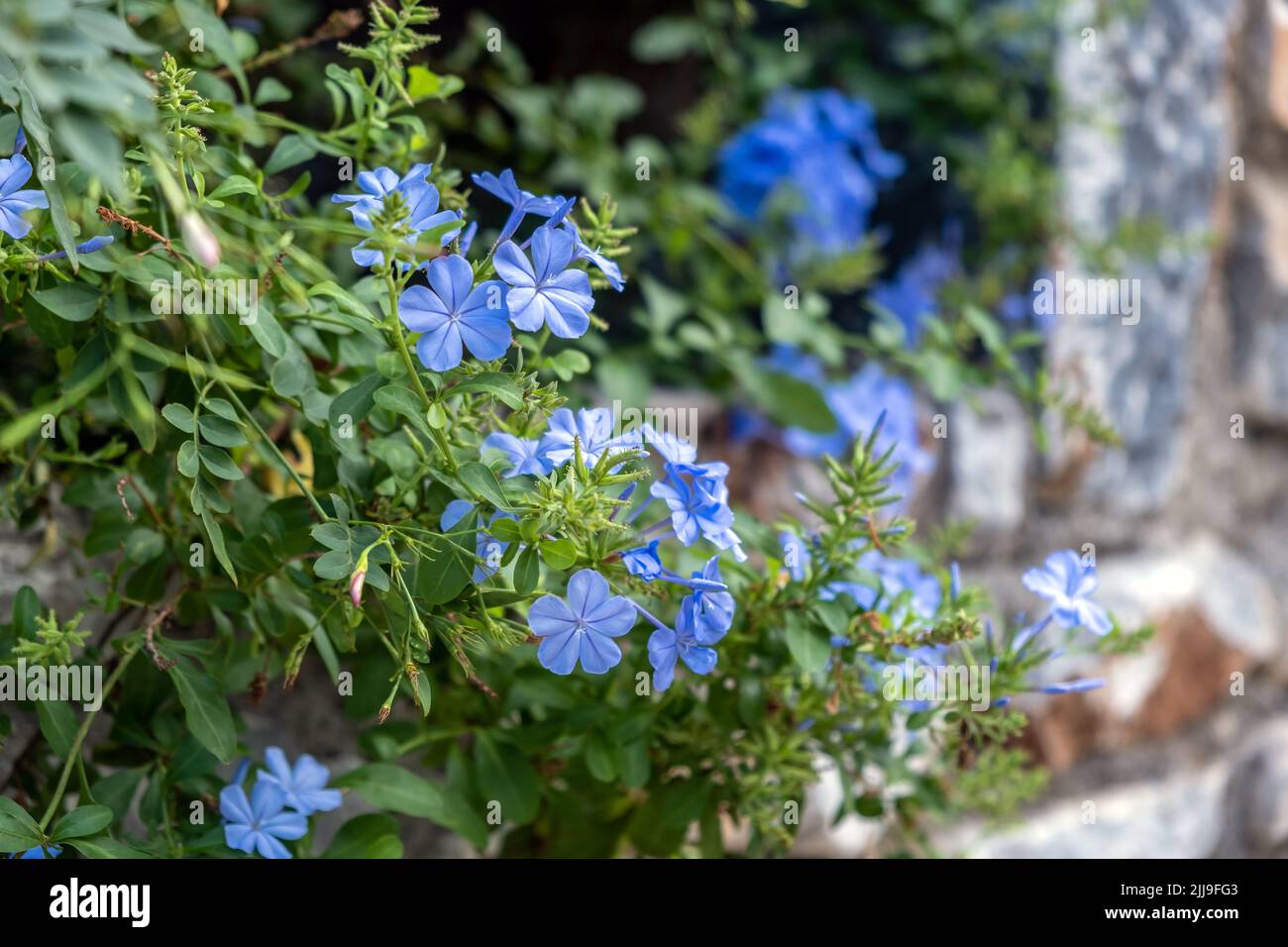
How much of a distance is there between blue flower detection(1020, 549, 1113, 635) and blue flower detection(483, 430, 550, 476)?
1.27ft

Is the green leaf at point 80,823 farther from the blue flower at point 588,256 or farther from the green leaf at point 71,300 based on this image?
the blue flower at point 588,256

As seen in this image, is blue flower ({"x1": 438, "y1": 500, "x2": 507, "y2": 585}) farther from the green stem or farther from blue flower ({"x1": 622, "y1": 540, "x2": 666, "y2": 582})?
the green stem

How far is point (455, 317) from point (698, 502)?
0.67 feet

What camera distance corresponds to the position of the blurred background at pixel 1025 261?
153 centimetres

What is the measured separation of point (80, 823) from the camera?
73 centimetres

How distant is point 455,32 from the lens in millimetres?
1605

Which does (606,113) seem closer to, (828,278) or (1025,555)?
(828,278)

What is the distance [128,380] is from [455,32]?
1.03 metres

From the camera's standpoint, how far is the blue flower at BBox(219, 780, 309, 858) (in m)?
0.81

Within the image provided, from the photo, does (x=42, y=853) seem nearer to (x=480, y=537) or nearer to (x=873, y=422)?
(x=480, y=537)
